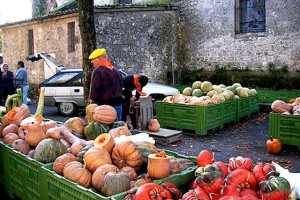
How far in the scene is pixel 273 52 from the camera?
16438 millimetres

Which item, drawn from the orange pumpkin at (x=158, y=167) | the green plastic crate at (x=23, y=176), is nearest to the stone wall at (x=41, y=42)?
the green plastic crate at (x=23, y=176)

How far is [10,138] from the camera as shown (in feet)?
16.9

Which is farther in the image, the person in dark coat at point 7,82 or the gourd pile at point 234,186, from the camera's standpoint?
the person in dark coat at point 7,82

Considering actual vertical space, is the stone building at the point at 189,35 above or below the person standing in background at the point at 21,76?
above

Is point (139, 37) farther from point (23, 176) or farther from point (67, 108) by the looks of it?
point (23, 176)

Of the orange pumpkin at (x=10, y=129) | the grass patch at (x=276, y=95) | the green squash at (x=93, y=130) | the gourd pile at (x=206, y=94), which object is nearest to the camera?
the green squash at (x=93, y=130)

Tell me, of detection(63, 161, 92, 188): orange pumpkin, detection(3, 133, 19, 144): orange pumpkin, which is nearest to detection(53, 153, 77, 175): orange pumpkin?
detection(63, 161, 92, 188): orange pumpkin

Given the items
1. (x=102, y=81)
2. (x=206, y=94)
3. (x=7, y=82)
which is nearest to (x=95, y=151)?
(x=102, y=81)

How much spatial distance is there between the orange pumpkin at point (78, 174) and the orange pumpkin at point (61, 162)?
0.16 m

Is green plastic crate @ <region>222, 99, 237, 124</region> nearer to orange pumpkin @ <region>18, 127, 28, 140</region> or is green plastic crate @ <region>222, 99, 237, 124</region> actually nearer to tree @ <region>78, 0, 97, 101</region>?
tree @ <region>78, 0, 97, 101</region>

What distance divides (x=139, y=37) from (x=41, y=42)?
20.5ft

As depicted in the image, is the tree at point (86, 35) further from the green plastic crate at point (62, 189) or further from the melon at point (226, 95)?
the green plastic crate at point (62, 189)

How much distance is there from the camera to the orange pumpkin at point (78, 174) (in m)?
3.58

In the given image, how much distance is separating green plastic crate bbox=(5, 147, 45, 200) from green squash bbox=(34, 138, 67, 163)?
3.2 inches
